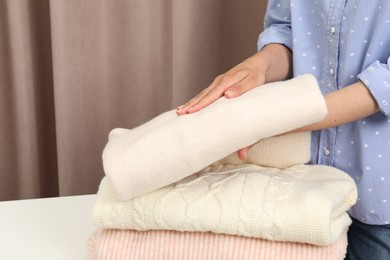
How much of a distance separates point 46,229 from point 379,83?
50 centimetres

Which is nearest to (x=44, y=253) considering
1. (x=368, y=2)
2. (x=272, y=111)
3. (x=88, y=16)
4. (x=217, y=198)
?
(x=217, y=198)

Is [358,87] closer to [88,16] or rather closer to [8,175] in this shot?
[88,16]

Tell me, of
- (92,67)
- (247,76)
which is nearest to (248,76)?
(247,76)

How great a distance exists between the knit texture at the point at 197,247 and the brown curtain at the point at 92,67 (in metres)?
0.69

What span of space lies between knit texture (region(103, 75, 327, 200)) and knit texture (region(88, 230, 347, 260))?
64 mm

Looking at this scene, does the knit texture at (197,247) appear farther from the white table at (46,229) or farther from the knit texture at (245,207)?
the white table at (46,229)

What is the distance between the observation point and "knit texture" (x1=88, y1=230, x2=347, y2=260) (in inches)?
23.1

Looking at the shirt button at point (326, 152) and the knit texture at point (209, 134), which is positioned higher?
the knit texture at point (209, 134)

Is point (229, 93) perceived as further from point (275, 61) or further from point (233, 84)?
point (275, 61)

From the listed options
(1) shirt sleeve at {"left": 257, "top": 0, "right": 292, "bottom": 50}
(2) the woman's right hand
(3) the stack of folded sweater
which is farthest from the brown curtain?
(3) the stack of folded sweater

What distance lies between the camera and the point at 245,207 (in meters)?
0.58

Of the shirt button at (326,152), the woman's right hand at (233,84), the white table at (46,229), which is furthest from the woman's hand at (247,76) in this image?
the white table at (46,229)

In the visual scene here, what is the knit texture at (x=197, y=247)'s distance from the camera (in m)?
0.59

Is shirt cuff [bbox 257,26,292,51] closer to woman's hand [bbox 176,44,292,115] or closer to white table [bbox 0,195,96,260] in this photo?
woman's hand [bbox 176,44,292,115]
